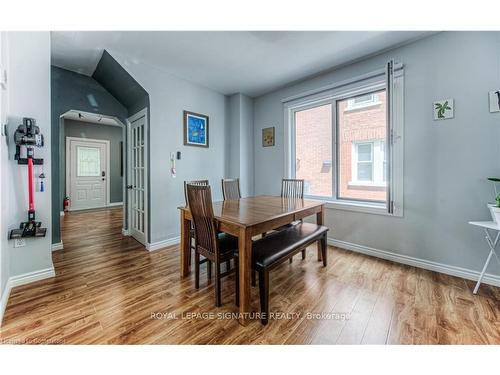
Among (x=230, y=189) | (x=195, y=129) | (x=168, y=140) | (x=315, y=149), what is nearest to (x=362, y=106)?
(x=315, y=149)

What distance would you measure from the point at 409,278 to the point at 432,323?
0.75 meters

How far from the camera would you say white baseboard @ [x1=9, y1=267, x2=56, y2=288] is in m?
2.01

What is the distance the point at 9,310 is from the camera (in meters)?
1.68

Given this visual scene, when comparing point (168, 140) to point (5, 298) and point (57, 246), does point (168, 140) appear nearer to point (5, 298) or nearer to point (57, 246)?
point (57, 246)

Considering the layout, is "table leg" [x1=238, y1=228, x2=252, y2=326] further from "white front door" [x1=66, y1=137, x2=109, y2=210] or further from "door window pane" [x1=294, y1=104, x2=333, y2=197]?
"white front door" [x1=66, y1=137, x2=109, y2=210]

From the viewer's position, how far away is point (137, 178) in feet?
11.2

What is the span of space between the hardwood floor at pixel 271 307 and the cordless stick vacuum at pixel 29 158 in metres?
0.51

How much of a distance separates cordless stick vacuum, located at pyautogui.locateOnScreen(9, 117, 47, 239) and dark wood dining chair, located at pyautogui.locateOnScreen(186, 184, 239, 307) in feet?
5.00

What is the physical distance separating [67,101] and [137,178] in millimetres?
1420

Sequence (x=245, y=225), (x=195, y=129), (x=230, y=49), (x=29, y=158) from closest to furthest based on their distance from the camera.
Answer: (x=245, y=225)
(x=29, y=158)
(x=230, y=49)
(x=195, y=129)

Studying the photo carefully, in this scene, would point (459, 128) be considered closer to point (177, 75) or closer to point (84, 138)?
point (177, 75)

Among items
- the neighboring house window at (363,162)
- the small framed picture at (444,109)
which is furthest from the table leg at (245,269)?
the small framed picture at (444,109)

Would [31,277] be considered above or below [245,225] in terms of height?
below
